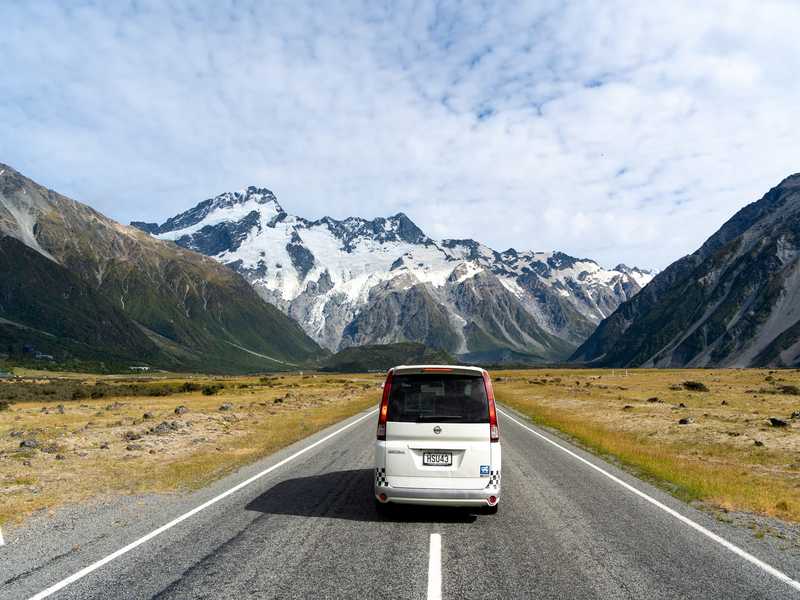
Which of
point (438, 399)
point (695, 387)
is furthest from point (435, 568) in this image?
point (695, 387)

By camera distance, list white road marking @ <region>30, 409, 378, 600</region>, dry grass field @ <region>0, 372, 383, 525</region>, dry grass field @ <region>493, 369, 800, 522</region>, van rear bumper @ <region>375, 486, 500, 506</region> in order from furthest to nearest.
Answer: dry grass field @ <region>0, 372, 383, 525</region> < dry grass field @ <region>493, 369, 800, 522</region> < van rear bumper @ <region>375, 486, 500, 506</region> < white road marking @ <region>30, 409, 378, 600</region>

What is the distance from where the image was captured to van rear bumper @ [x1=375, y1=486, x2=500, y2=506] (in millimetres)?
11227

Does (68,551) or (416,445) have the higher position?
(416,445)

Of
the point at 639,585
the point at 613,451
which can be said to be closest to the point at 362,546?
the point at 639,585

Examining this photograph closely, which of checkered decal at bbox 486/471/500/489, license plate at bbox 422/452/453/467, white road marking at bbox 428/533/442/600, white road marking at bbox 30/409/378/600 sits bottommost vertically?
white road marking at bbox 30/409/378/600

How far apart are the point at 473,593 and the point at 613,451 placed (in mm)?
16085

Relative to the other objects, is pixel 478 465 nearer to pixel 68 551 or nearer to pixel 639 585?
pixel 639 585

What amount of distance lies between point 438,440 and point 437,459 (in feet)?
1.14

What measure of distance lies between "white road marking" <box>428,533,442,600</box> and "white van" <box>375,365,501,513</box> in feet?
3.35

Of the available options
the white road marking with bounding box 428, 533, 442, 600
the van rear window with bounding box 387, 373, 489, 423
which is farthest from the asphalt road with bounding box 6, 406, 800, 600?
the van rear window with bounding box 387, 373, 489, 423

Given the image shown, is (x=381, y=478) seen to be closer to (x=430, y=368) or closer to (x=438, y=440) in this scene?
(x=438, y=440)

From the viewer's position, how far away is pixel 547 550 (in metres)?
9.66

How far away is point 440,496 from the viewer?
36.8ft

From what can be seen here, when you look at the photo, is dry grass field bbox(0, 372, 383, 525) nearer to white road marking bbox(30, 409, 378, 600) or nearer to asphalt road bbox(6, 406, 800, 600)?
white road marking bbox(30, 409, 378, 600)
